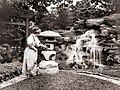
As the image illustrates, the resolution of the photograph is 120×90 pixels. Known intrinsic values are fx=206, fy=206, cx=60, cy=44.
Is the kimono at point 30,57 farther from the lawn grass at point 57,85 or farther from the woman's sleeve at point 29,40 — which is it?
the lawn grass at point 57,85

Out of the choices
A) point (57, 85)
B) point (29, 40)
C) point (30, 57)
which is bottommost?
point (57, 85)

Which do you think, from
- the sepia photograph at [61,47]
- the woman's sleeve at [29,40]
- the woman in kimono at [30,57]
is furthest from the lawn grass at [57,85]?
the woman's sleeve at [29,40]

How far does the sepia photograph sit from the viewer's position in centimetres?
643

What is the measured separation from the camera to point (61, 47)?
534 inches

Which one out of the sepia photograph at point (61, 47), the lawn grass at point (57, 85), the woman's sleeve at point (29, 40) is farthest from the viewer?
the woman's sleeve at point (29, 40)

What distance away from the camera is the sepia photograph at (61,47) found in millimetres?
6434

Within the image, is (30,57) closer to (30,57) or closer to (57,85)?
(30,57)

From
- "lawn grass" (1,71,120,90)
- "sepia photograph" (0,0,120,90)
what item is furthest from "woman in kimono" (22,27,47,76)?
"lawn grass" (1,71,120,90)

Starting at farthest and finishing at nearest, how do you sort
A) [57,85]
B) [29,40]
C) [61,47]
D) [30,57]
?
[61,47]
[30,57]
[29,40]
[57,85]

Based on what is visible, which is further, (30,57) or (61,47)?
(61,47)

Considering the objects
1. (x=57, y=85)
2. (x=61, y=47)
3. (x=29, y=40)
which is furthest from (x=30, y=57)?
(x=61, y=47)

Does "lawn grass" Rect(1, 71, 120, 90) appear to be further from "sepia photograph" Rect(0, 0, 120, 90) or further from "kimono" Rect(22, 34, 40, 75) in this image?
"kimono" Rect(22, 34, 40, 75)

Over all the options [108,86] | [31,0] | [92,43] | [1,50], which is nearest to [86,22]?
[92,43]

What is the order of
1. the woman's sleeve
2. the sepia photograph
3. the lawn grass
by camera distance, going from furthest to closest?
1. the woman's sleeve
2. the sepia photograph
3. the lawn grass
